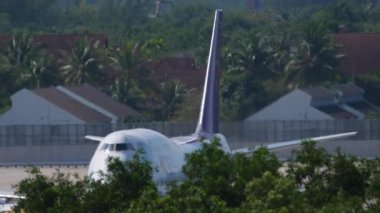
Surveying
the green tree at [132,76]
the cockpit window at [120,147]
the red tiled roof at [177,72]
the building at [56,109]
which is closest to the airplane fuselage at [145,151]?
the cockpit window at [120,147]

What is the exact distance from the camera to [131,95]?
4331 inches

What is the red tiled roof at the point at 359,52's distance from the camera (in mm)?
126500

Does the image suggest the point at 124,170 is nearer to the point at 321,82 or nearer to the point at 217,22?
the point at 217,22

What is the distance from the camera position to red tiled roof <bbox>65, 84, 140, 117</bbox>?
334ft

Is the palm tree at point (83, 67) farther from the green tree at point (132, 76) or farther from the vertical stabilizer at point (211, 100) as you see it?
the vertical stabilizer at point (211, 100)

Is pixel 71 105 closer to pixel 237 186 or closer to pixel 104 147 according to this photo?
pixel 104 147

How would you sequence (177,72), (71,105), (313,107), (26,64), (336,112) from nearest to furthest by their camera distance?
(71,105), (313,107), (336,112), (26,64), (177,72)

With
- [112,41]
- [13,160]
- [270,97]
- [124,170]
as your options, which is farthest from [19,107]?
[124,170]

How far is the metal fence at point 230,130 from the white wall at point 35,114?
8277mm

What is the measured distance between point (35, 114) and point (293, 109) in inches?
614

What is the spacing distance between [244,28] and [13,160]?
72709mm

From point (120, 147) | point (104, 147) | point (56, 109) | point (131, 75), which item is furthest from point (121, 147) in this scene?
point (131, 75)

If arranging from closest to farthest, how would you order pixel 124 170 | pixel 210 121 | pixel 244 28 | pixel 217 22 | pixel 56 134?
pixel 124 170 < pixel 210 121 < pixel 217 22 < pixel 56 134 < pixel 244 28

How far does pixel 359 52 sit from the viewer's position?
422 feet
